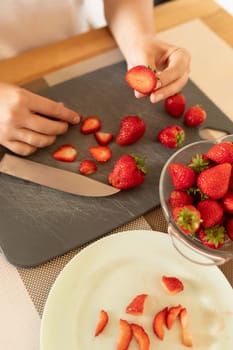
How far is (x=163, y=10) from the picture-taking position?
4.22 feet

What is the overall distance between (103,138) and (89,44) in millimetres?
350

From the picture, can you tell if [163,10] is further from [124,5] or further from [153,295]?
[153,295]

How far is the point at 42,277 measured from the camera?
2.58 ft

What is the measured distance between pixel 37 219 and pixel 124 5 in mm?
671

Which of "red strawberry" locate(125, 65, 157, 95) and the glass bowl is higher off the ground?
"red strawberry" locate(125, 65, 157, 95)

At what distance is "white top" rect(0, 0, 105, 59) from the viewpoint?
1.15m

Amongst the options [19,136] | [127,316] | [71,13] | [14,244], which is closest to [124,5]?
[71,13]

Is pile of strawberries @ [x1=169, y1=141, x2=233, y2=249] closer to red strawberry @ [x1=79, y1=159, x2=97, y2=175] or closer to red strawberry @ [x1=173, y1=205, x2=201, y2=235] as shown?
red strawberry @ [x1=173, y1=205, x2=201, y2=235]

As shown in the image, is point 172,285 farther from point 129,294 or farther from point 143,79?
point 143,79

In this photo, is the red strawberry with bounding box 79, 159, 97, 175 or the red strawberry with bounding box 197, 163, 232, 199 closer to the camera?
the red strawberry with bounding box 197, 163, 232, 199

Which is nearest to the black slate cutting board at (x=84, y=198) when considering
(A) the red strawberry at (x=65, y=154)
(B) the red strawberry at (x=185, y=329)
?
(A) the red strawberry at (x=65, y=154)

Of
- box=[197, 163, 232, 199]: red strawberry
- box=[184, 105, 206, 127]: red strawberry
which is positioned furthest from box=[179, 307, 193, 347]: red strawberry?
box=[184, 105, 206, 127]: red strawberry

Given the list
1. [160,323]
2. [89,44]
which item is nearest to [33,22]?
[89,44]

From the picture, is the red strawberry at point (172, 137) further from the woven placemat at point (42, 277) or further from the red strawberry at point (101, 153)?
the woven placemat at point (42, 277)
